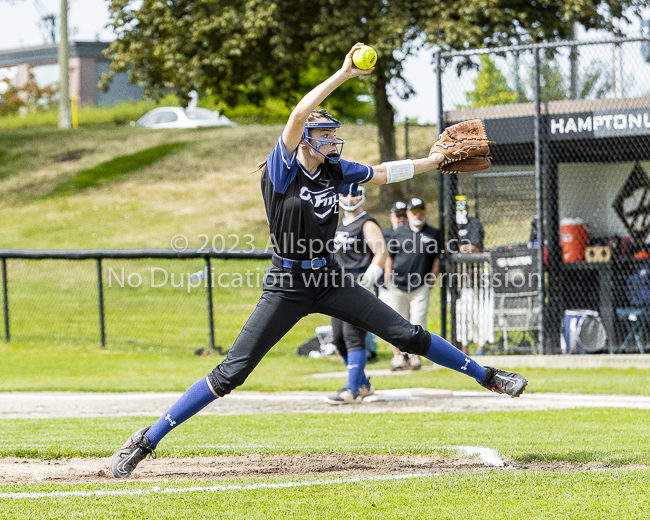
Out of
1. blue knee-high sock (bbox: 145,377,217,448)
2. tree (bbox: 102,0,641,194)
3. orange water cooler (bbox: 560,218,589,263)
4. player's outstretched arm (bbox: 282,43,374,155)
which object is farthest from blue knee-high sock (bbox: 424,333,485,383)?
tree (bbox: 102,0,641,194)

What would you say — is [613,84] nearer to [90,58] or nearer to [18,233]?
[18,233]

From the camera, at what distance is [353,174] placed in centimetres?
534

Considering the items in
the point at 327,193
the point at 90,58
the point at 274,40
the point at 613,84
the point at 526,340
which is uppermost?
the point at 90,58

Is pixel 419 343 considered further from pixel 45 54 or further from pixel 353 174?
pixel 45 54

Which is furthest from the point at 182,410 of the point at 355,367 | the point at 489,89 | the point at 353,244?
the point at 489,89

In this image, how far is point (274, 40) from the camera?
67.4 ft

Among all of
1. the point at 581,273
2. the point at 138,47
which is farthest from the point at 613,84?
the point at 138,47

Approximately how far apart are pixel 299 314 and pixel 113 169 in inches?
1069

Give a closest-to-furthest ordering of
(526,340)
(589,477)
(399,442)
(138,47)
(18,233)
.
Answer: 1. (589,477)
2. (399,442)
3. (526,340)
4. (138,47)
5. (18,233)

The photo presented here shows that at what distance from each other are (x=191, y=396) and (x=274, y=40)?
16.6 m

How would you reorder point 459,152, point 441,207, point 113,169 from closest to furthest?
point 459,152, point 441,207, point 113,169

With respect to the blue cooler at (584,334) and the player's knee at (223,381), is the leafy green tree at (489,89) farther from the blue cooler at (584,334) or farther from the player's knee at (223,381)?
the player's knee at (223,381)

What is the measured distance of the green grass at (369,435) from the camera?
5891 mm

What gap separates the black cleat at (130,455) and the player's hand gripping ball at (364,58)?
256 cm
